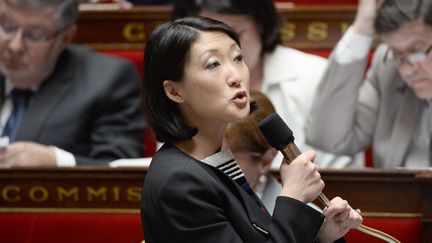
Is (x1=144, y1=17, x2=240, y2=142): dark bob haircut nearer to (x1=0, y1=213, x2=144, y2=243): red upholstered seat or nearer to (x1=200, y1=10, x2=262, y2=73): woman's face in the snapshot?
(x1=0, y1=213, x2=144, y2=243): red upholstered seat

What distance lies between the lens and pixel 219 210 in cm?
68

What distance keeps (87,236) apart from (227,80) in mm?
439

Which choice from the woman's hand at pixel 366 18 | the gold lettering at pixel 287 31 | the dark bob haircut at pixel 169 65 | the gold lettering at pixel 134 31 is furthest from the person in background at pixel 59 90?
the dark bob haircut at pixel 169 65

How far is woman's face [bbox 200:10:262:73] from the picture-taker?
136cm

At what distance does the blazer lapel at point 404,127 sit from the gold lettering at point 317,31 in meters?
0.28

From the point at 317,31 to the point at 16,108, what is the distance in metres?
0.48

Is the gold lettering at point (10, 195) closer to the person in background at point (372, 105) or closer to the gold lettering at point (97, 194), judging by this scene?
the gold lettering at point (97, 194)

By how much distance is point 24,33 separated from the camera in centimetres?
141

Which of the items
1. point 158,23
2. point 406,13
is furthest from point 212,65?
point 158,23

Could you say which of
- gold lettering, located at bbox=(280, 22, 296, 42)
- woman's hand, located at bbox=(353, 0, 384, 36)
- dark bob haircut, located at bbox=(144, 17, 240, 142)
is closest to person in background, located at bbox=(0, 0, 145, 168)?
gold lettering, located at bbox=(280, 22, 296, 42)

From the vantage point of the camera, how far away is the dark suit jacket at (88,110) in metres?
1.38

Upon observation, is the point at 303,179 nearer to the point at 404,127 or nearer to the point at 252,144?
the point at 252,144

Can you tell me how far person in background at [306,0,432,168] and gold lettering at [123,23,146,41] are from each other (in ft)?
1.27

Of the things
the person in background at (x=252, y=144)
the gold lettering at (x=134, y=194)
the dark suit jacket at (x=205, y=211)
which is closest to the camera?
the dark suit jacket at (x=205, y=211)
